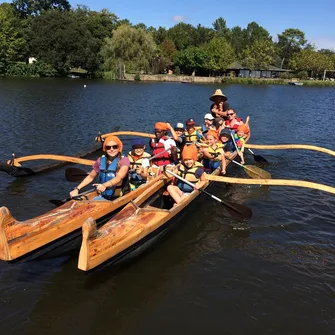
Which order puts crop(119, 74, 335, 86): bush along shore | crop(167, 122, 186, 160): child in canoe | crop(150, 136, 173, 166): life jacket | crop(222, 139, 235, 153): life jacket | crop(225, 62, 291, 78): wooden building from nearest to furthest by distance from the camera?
crop(150, 136, 173, 166): life jacket → crop(167, 122, 186, 160): child in canoe → crop(222, 139, 235, 153): life jacket → crop(119, 74, 335, 86): bush along shore → crop(225, 62, 291, 78): wooden building

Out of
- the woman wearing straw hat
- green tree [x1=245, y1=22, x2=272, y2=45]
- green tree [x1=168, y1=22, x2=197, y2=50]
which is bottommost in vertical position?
the woman wearing straw hat

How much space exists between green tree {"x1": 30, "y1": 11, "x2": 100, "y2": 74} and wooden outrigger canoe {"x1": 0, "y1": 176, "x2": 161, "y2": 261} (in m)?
57.2

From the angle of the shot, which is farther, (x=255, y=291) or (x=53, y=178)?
(x=53, y=178)

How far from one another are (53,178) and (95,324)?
664cm

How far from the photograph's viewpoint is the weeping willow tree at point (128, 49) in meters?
57.7

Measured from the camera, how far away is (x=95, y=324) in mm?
4961

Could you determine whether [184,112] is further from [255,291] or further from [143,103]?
[255,291]

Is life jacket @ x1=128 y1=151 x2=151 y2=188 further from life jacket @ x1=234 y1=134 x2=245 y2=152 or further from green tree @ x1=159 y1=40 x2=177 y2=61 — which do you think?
green tree @ x1=159 y1=40 x2=177 y2=61

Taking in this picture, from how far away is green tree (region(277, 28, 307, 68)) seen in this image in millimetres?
111250

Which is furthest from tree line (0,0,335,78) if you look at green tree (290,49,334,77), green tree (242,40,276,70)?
green tree (290,49,334,77)

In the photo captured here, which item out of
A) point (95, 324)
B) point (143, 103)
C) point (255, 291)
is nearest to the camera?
point (95, 324)

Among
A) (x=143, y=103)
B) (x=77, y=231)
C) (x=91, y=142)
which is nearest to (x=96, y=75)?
(x=143, y=103)

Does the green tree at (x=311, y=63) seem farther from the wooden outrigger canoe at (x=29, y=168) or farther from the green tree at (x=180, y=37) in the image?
the wooden outrigger canoe at (x=29, y=168)

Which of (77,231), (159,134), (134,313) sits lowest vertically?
(134,313)
